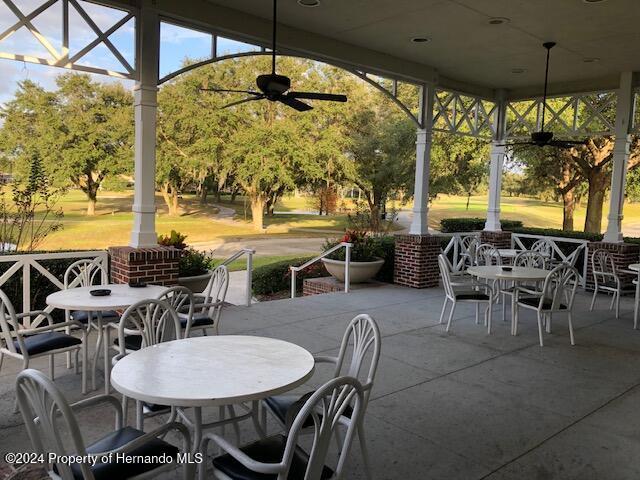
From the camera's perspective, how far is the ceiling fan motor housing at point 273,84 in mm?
4289

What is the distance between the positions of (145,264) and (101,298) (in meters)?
1.37

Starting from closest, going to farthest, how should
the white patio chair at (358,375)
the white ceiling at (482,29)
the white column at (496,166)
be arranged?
the white patio chair at (358,375) < the white ceiling at (482,29) < the white column at (496,166)

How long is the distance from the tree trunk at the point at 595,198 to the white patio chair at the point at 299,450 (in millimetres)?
12996

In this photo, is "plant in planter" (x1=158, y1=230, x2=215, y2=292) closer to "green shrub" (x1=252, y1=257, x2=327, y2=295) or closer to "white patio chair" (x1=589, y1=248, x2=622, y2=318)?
"green shrub" (x1=252, y1=257, x2=327, y2=295)

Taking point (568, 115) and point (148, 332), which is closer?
point (148, 332)

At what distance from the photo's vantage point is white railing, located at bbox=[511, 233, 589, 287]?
8.26 meters

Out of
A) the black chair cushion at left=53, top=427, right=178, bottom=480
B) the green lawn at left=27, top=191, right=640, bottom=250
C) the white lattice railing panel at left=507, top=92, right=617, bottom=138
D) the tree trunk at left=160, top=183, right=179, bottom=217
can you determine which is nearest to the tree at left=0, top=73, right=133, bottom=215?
the green lawn at left=27, top=191, right=640, bottom=250

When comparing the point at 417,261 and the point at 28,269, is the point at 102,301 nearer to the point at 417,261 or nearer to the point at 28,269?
the point at 28,269

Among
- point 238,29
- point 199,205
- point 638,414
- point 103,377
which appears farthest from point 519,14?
point 199,205

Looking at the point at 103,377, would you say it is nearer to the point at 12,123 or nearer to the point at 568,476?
the point at 568,476

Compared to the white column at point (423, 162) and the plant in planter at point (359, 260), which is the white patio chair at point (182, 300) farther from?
the white column at point (423, 162)

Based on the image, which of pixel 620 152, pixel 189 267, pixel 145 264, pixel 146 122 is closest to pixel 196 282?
pixel 189 267

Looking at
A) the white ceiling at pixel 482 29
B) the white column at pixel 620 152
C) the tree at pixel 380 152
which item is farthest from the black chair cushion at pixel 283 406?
the tree at pixel 380 152

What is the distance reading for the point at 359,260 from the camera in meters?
8.16
